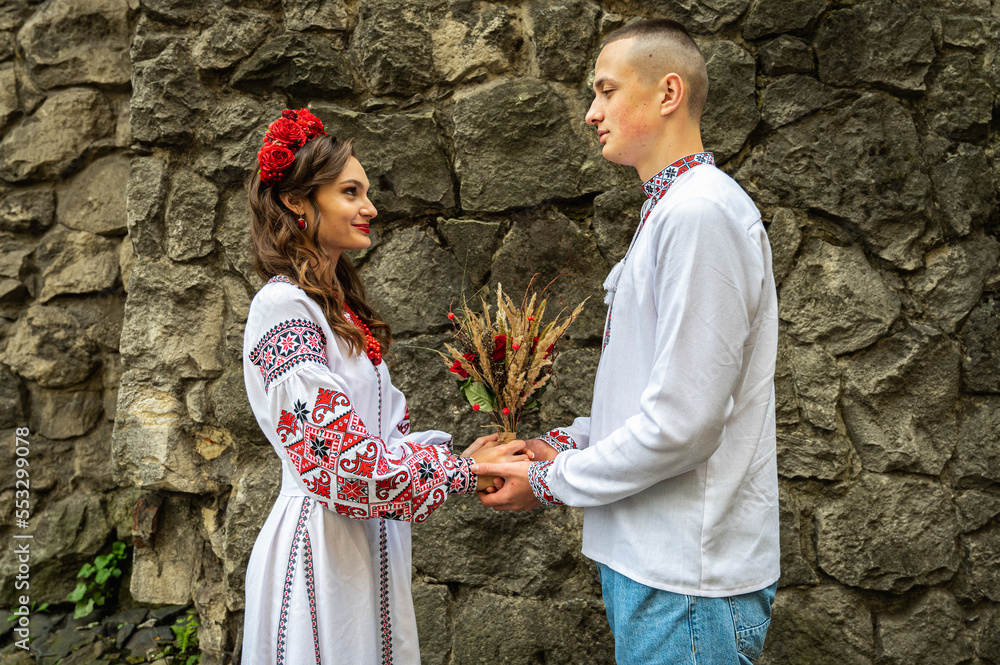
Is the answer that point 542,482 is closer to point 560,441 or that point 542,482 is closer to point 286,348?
point 560,441

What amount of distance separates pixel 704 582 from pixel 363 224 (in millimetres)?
1338

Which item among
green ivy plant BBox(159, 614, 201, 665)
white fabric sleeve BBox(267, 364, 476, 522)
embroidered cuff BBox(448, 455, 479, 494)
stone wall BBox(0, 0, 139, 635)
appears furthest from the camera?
stone wall BBox(0, 0, 139, 635)

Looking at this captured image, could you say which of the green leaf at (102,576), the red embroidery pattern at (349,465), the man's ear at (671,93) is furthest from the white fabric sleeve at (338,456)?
the green leaf at (102,576)

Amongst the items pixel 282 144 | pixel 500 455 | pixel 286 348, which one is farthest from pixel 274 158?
pixel 500 455

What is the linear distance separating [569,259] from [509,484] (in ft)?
3.84

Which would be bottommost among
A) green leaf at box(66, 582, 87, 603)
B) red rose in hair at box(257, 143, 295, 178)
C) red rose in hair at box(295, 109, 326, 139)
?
green leaf at box(66, 582, 87, 603)

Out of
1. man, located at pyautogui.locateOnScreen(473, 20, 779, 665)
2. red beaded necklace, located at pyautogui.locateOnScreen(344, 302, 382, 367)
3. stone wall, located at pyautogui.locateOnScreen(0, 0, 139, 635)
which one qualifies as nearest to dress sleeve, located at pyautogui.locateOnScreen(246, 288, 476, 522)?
red beaded necklace, located at pyautogui.locateOnScreen(344, 302, 382, 367)

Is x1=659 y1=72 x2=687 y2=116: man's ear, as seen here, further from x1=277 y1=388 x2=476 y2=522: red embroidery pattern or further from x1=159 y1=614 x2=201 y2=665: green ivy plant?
x1=159 y1=614 x2=201 y2=665: green ivy plant

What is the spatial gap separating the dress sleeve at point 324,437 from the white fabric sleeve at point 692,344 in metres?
0.56

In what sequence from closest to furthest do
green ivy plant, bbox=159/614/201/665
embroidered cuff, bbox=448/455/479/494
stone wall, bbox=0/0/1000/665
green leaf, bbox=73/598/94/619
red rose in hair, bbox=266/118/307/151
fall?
embroidered cuff, bbox=448/455/479/494 < red rose in hair, bbox=266/118/307/151 < stone wall, bbox=0/0/1000/665 < green ivy plant, bbox=159/614/201/665 < green leaf, bbox=73/598/94/619

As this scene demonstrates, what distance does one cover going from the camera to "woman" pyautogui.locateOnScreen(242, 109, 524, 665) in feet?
5.80

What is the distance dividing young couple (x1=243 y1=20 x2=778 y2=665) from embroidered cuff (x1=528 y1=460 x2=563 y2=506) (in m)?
0.02

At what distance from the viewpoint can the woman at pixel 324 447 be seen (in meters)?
1.77

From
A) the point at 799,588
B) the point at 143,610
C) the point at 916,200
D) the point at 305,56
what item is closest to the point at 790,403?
the point at 799,588
